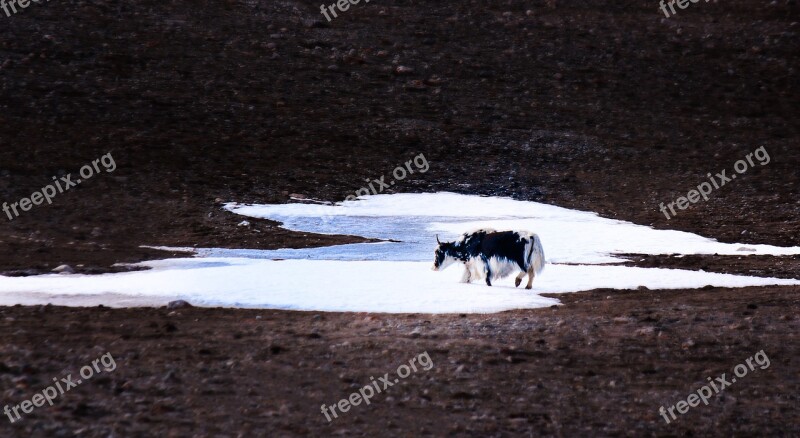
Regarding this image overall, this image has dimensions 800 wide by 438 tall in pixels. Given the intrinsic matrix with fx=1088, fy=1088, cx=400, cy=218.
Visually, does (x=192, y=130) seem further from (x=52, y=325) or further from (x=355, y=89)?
(x=52, y=325)

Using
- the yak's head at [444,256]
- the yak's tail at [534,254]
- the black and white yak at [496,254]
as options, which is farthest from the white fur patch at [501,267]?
the yak's head at [444,256]

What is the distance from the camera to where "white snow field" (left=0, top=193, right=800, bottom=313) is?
45.2ft

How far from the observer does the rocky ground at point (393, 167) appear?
30.1 ft

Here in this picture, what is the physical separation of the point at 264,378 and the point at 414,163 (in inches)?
820

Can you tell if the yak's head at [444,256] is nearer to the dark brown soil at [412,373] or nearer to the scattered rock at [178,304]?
the dark brown soil at [412,373]

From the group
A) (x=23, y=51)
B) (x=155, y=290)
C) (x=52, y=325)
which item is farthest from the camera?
(x=23, y=51)

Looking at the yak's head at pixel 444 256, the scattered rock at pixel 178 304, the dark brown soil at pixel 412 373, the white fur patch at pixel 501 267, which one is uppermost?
the yak's head at pixel 444 256

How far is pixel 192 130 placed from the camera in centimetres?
3075

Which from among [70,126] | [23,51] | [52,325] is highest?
[23,51]

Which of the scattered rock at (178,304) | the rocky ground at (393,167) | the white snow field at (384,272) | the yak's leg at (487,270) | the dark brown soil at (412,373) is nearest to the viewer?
the dark brown soil at (412,373)

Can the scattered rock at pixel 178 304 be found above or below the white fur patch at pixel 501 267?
below

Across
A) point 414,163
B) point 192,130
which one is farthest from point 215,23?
point 414,163

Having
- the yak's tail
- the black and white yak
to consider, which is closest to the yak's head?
the black and white yak

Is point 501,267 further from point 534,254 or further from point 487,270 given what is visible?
point 534,254
